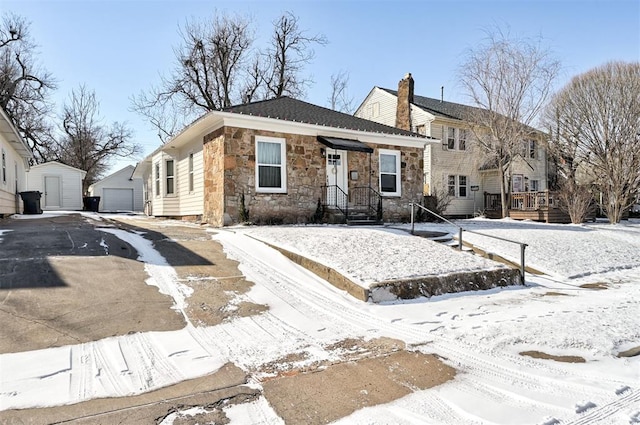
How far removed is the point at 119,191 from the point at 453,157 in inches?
945

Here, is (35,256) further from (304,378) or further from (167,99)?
(167,99)

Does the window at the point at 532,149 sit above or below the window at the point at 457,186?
above

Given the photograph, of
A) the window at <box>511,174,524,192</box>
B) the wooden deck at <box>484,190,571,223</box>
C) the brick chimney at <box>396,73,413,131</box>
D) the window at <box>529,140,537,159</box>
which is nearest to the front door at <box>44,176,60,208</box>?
the brick chimney at <box>396,73,413,131</box>

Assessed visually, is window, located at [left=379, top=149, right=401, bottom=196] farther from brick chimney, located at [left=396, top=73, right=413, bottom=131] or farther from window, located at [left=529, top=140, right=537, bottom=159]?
window, located at [left=529, top=140, right=537, bottom=159]

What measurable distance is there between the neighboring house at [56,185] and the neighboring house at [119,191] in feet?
16.6

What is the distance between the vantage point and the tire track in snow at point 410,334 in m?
2.88

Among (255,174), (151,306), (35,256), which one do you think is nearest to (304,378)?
(151,306)

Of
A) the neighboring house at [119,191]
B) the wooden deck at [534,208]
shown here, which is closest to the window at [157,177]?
the neighboring house at [119,191]

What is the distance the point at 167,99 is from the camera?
91.7 ft

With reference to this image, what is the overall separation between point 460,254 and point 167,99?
1030 inches

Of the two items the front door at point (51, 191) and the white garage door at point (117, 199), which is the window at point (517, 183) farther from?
the front door at point (51, 191)

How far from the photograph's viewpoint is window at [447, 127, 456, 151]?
22156mm

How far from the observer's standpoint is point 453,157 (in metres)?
22.2

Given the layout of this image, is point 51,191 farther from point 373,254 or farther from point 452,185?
point 373,254
